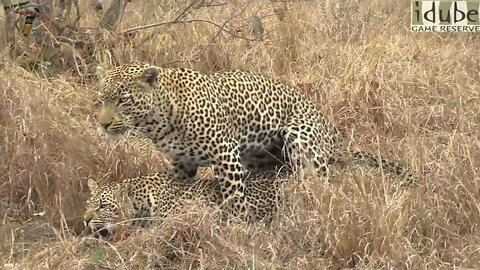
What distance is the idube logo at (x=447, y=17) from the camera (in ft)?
29.7

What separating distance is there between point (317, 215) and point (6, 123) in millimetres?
2243

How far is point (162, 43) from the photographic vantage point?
314 inches

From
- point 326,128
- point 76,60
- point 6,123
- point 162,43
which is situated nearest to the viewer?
point 6,123

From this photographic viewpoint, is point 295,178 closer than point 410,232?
No

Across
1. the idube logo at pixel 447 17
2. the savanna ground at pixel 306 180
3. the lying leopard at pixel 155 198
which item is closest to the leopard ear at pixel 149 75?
the lying leopard at pixel 155 198

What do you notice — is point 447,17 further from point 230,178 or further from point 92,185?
point 92,185

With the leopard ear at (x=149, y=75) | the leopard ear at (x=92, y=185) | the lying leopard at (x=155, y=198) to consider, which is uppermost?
the leopard ear at (x=149, y=75)

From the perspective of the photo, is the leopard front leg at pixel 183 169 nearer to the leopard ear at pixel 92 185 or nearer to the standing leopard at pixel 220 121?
the standing leopard at pixel 220 121

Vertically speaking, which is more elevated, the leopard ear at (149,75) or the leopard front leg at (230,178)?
the leopard ear at (149,75)

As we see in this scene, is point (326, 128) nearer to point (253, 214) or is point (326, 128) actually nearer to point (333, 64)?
point (253, 214)

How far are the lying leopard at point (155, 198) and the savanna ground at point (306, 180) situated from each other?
0.66 ft

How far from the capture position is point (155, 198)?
5.26m

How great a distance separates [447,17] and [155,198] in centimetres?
506

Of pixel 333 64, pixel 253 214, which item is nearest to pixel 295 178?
pixel 253 214
